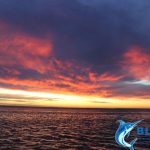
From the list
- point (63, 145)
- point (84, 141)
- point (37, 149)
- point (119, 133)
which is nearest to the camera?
point (119, 133)

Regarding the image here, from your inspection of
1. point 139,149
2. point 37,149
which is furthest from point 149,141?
point 37,149

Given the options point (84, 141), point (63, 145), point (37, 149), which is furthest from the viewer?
point (84, 141)

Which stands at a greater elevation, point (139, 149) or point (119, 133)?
point (119, 133)

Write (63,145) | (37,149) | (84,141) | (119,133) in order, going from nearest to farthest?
(119,133) < (37,149) < (63,145) < (84,141)

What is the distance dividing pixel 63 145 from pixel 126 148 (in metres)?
10.1

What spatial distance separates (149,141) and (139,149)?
868 centimetres

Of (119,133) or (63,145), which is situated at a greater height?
(119,133)

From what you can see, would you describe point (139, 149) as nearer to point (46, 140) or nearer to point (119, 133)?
point (119, 133)

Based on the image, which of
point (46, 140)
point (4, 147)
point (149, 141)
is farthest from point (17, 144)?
point (149, 141)

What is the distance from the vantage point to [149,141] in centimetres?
4759

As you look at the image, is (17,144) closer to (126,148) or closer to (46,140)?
(46,140)

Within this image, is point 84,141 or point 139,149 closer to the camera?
point 139,149

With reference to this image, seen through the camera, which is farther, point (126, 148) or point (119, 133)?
point (126, 148)

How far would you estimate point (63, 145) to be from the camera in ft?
137
